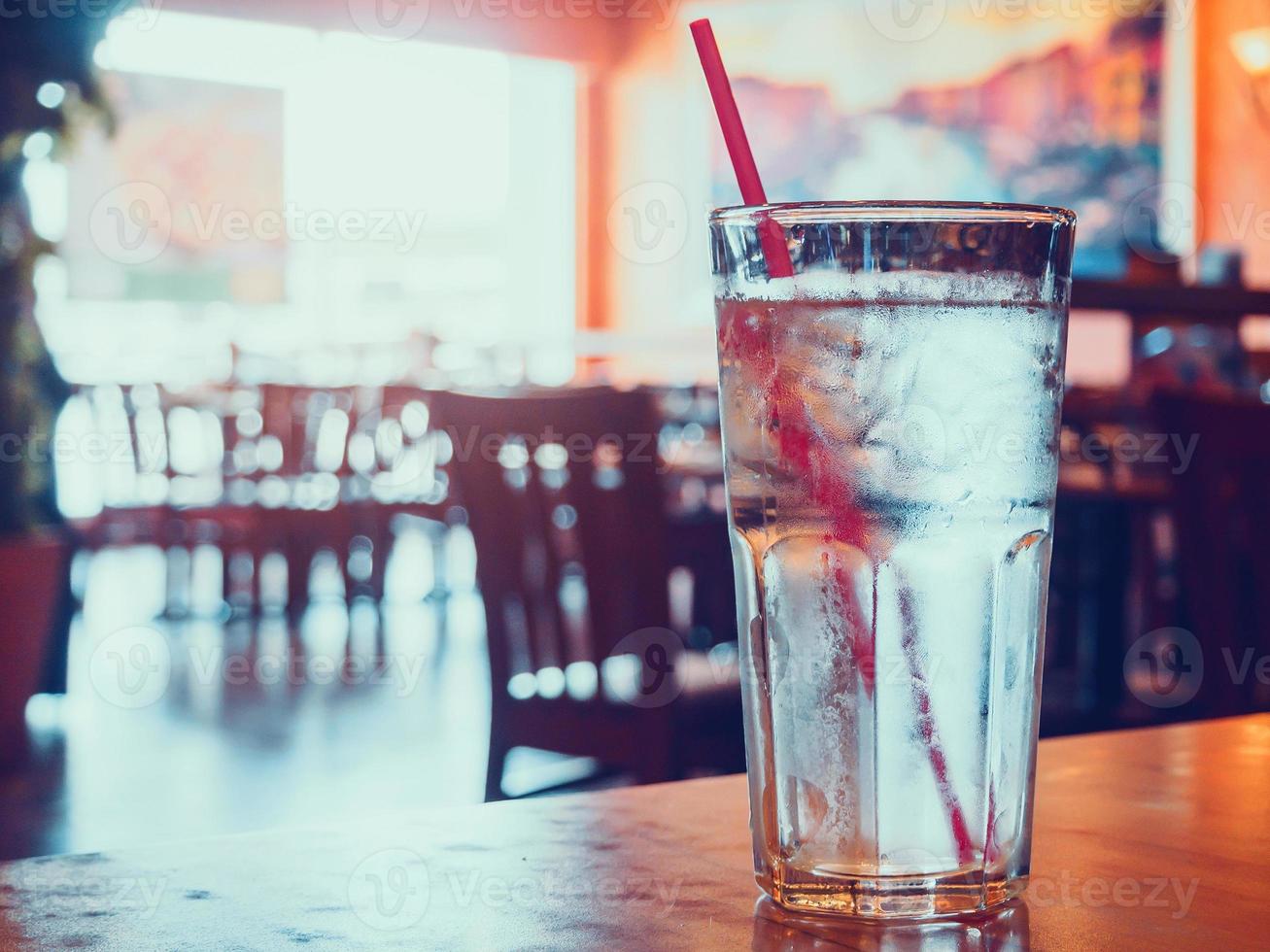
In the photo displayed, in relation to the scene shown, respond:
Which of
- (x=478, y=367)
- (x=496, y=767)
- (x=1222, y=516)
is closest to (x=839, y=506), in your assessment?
(x=1222, y=516)

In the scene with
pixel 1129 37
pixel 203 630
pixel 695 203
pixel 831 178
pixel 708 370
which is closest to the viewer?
pixel 203 630

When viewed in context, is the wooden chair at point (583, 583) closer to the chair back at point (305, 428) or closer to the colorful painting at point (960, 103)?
the chair back at point (305, 428)

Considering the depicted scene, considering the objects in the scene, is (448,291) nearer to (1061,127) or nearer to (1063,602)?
(1061,127)

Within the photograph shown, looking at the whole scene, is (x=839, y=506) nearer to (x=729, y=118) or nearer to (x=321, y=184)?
(x=729, y=118)

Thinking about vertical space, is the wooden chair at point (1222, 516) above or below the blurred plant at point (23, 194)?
below

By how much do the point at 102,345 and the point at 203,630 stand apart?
487cm

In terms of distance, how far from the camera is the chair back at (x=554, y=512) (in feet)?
5.07

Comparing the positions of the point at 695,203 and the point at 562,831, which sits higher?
the point at 695,203

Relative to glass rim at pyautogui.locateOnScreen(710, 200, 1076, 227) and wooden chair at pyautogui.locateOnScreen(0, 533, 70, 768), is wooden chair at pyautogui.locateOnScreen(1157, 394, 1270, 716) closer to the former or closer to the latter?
glass rim at pyautogui.locateOnScreen(710, 200, 1076, 227)

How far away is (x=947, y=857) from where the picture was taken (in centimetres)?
40

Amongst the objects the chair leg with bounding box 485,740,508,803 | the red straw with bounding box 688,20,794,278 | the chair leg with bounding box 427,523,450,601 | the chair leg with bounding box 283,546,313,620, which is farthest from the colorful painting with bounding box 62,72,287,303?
the red straw with bounding box 688,20,794,278

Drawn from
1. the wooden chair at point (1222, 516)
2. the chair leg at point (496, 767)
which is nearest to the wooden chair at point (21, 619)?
the chair leg at point (496, 767)

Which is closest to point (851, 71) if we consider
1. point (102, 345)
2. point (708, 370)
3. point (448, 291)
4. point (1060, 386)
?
point (708, 370)

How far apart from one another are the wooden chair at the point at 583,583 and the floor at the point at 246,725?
0.75ft
